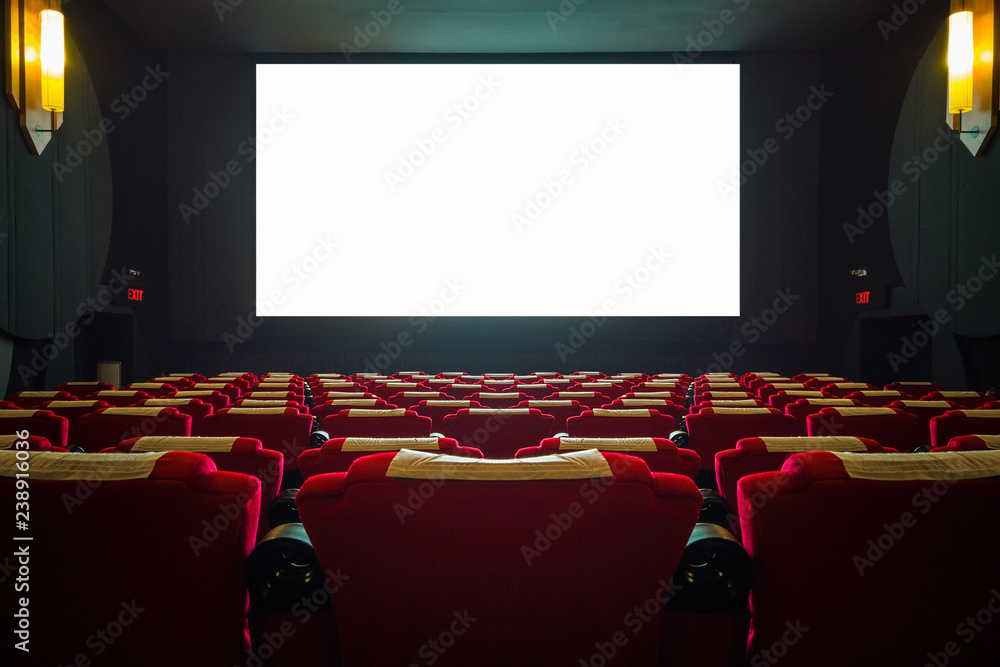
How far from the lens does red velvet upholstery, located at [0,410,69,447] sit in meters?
2.68

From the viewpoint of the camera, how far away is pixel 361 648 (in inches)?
44.6

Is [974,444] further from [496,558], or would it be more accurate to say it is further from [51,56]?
[51,56]

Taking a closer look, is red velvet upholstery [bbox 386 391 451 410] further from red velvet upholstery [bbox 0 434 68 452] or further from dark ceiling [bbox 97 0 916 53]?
dark ceiling [bbox 97 0 916 53]

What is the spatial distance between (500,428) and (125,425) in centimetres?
171

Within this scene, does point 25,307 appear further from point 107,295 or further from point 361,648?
point 361,648

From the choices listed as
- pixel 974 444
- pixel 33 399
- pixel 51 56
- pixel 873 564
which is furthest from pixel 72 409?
pixel 51 56

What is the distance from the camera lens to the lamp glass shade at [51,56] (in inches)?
276

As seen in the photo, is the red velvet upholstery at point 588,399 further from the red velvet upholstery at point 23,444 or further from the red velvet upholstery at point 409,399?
the red velvet upholstery at point 23,444

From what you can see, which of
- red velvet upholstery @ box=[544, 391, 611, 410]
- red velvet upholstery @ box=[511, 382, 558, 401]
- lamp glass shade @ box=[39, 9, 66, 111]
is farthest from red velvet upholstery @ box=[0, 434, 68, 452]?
lamp glass shade @ box=[39, 9, 66, 111]

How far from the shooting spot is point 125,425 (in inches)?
108

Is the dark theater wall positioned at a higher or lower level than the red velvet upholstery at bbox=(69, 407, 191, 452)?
higher

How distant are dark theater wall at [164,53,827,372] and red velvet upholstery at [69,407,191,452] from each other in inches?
361

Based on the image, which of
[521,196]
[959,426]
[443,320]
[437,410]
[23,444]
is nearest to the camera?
[23,444]

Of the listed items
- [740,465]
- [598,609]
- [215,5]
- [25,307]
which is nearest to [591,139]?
[215,5]
